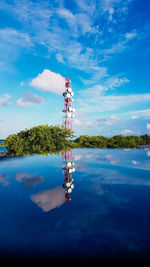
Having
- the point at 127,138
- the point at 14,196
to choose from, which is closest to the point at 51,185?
the point at 14,196

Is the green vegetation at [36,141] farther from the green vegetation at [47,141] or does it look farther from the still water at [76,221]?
the still water at [76,221]

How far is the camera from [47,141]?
2105 cm

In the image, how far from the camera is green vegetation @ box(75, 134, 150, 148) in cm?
3042

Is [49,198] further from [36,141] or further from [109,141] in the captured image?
[109,141]

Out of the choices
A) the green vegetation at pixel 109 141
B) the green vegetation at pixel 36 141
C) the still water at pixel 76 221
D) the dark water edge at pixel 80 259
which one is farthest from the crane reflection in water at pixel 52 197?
the green vegetation at pixel 109 141

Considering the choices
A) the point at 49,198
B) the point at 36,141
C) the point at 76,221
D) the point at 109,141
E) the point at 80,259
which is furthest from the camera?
the point at 109,141

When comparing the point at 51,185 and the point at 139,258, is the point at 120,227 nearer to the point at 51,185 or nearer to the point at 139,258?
the point at 139,258

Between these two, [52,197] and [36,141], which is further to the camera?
[36,141]

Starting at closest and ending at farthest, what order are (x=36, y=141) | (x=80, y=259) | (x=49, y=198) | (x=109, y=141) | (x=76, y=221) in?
1. (x=80, y=259)
2. (x=76, y=221)
3. (x=49, y=198)
4. (x=36, y=141)
5. (x=109, y=141)

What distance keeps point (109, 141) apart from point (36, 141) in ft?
53.6

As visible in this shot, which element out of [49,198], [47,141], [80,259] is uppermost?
[47,141]

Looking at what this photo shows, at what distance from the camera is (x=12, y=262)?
259 centimetres

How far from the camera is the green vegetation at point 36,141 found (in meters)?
19.6

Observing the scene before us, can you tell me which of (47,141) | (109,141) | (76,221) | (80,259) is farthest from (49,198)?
(109,141)
